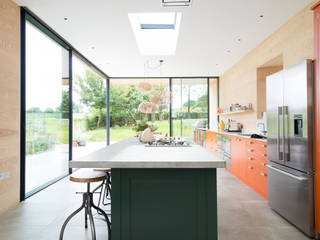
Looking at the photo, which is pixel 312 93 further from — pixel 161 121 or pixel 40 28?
pixel 161 121

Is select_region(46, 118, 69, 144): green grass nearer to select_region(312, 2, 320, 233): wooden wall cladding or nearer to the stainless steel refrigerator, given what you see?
the stainless steel refrigerator

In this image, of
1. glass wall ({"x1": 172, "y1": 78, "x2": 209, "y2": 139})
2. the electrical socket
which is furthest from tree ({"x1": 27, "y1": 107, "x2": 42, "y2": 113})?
glass wall ({"x1": 172, "y1": 78, "x2": 209, "y2": 139})

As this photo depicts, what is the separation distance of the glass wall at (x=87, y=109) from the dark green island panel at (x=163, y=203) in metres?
3.73

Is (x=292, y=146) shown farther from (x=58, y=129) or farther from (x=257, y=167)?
(x=58, y=129)

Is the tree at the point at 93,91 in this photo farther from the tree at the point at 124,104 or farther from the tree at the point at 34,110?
the tree at the point at 34,110

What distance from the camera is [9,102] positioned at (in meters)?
2.86

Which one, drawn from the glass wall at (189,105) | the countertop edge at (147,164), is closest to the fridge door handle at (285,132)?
the countertop edge at (147,164)

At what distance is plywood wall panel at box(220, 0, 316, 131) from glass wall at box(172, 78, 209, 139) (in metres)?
0.77

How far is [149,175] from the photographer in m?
1.77

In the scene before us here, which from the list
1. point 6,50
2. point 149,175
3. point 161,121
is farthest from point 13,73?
point 161,121

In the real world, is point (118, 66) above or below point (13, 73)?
above

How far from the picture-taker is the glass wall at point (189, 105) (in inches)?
312

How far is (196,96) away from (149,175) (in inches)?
258

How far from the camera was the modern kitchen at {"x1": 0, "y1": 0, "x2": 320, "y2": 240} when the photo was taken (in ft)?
5.78
